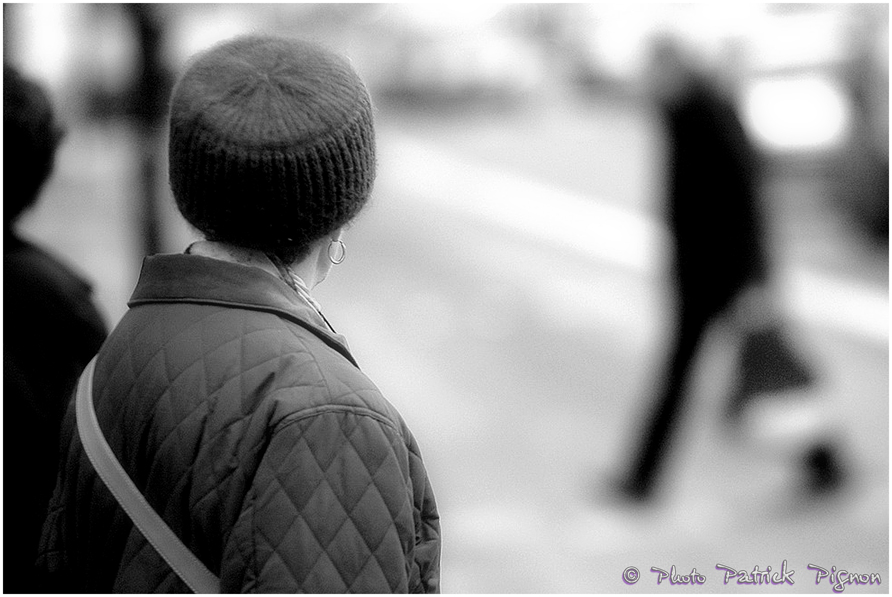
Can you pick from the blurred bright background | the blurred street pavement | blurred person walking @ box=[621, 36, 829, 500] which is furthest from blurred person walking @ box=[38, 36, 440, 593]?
blurred person walking @ box=[621, 36, 829, 500]

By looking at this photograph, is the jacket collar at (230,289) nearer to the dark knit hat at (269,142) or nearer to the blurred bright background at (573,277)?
the dark knit hat at (269,142)

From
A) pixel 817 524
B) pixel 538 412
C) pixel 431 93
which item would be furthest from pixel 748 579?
pixel 431 93

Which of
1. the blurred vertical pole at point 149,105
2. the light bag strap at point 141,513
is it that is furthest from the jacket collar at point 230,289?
the blurred vertical pole at point 149,105

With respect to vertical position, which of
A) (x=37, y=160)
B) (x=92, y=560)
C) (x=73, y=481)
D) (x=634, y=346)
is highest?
(x=37, y=160)

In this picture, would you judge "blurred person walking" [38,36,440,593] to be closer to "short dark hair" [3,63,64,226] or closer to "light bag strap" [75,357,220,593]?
"light bag strap" [75,357,220,593]

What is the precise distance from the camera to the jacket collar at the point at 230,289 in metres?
1.53

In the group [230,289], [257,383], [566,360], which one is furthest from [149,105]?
[257,383]

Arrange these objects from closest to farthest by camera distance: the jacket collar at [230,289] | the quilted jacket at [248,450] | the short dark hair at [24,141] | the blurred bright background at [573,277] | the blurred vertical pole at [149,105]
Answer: the quilted jacket at [248,450] < the jacket collar at [230,289] < the short dark hair at [24,141] < the blurred bright background at [573,277] < the blurred vertical pole at [149,105]

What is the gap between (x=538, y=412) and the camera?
20.7 feet

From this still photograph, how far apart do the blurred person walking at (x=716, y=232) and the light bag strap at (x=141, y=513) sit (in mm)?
3575

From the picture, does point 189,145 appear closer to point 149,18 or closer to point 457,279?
point 149,18

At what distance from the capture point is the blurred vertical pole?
5492mm

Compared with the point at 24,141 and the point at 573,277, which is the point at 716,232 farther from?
the point at 573,277

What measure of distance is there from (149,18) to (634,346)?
3871mm
